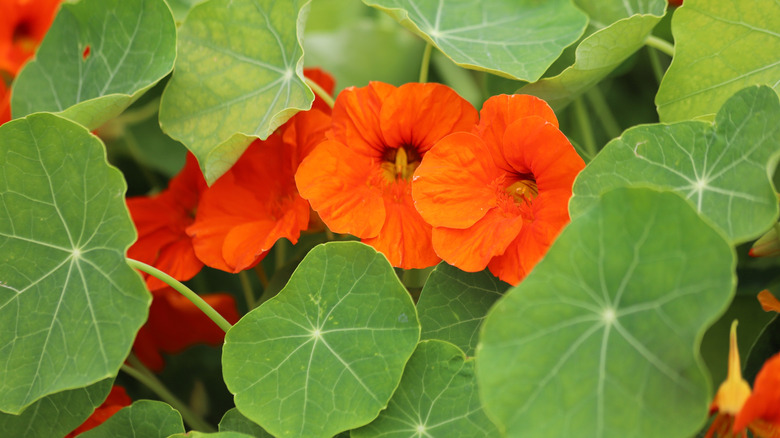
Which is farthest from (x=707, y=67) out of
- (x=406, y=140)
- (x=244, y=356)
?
(x=244, y=356)

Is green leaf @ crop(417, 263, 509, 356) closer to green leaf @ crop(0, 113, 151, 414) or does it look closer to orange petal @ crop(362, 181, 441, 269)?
orange petal @ crop(362, 181, 441, 269)

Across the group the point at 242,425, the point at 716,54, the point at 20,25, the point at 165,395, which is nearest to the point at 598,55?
the point at 716,54


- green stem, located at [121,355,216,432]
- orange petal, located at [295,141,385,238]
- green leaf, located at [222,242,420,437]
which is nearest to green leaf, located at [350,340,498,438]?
green leaf, located at [222,242,420,437]

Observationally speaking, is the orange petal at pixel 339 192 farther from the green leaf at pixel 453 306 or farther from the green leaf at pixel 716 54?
the green leaf at pixel 716 54

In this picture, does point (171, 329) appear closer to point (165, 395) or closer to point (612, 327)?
point (165, 395)

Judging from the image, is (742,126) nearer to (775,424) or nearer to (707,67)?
(707,67)
